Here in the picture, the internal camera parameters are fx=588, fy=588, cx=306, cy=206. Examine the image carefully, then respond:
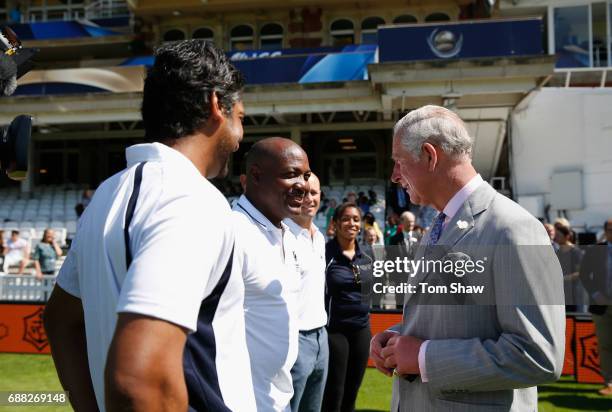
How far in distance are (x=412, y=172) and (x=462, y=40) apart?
1508 centimetres

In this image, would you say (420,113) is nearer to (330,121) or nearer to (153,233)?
(153,233)

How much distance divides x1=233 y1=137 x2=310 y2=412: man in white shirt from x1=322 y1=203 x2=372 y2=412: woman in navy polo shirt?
1.58 metres

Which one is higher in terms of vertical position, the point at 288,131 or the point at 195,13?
the point at 195,13

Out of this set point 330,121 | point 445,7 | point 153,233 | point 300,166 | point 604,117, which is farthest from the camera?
point 445,7

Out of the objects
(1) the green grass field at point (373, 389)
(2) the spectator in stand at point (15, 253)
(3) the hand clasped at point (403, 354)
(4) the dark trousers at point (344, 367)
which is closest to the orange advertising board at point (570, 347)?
(1) the green grass field at point (373, 389)

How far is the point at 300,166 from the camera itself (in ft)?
11.4

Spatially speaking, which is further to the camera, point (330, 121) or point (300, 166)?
point (330, 121)

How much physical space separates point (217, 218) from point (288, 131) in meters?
22.7

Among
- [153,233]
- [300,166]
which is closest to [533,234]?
[153,233]

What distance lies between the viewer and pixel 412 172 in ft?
6.91

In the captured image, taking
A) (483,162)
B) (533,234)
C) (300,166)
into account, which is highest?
(483,162)

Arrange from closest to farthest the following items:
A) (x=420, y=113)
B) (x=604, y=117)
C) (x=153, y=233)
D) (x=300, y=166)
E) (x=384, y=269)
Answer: (x=153, y=233) → (x=420, y=113) → (x=384, y=269) → (x=300, y=166) → (x=604, y=117)

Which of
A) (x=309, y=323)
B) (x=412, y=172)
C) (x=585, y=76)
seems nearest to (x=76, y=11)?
(x=585, y=76)

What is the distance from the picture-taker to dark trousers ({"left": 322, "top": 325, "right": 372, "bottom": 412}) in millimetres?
4590
